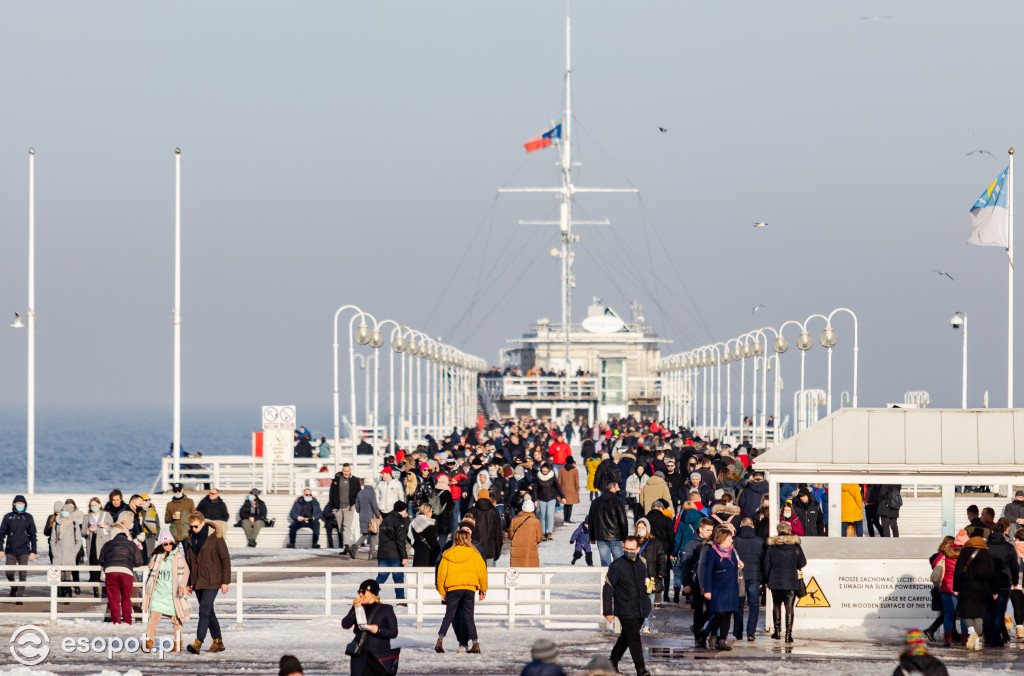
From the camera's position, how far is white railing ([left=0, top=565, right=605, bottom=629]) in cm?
1584

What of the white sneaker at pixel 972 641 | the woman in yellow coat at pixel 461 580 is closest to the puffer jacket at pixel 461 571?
the woman in yellow coat at pixel 461 580

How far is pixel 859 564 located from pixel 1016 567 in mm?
1596

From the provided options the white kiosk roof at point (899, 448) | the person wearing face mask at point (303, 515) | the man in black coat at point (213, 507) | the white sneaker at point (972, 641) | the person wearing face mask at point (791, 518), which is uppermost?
the white kiosk roof at point (899, 448)

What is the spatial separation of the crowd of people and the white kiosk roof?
530 millimetres

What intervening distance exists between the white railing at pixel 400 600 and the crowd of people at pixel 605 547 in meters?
0.34

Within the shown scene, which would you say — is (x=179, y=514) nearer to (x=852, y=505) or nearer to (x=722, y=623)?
(x=722, y=623)

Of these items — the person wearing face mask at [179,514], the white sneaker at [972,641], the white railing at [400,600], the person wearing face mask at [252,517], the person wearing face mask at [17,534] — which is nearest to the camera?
the white sneaker at [972,641]

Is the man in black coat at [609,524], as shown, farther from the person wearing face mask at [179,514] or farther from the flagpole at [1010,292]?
the flagpole at [1010,292]

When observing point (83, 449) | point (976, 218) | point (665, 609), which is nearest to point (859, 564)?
point (665, 609)

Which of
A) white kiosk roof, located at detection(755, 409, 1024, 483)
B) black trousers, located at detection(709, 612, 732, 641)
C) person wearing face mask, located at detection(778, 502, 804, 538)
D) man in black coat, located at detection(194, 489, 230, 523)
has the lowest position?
black trousers, located at detection(709, 612, 732, 641)

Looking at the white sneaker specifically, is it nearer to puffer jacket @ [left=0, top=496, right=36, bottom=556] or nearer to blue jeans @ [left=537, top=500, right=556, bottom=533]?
blue jeans @ [left=537, top=500, right=556, bottom=533]

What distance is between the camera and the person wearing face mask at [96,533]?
1770 centimetres

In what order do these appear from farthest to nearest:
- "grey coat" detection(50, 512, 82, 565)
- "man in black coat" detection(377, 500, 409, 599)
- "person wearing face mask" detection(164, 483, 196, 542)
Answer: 1. "person wearing face mask" detection(164, 483, 196, 542)
2. "grey coat" detection(50, 512, 82, 565)
3. "man in black coat" detection(377, 500, 409, 599)

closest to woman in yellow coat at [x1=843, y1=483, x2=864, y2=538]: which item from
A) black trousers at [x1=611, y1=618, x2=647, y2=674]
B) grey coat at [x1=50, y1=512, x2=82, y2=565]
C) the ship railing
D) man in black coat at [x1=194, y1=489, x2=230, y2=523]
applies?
black trousers at [x1=611, y1=618, x2=647, y2=674]
